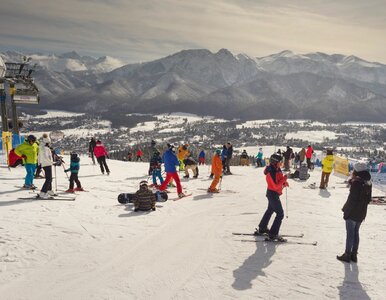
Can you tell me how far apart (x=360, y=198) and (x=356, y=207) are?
20 centimetres

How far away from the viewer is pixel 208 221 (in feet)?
34.3

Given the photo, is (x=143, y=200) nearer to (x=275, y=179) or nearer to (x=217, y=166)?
(x=275, y=179)

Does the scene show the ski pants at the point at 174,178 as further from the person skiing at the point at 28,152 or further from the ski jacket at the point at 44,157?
the person skiing at the point at 28,152

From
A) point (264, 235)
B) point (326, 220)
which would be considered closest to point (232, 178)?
point (326, 220)

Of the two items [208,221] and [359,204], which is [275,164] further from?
[208,221]

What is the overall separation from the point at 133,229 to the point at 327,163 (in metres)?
11.9

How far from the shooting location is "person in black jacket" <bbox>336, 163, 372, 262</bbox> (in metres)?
7.30

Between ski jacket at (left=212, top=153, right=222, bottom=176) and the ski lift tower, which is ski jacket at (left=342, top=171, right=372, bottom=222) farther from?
the ski lift tower

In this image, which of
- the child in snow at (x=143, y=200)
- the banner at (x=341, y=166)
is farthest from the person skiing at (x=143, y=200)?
the banner at (x=341, y=166)

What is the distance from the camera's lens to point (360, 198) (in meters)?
7.30

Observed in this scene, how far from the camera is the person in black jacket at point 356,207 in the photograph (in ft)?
23.9

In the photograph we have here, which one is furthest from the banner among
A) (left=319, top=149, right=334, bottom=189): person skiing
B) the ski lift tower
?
the ski lift tower

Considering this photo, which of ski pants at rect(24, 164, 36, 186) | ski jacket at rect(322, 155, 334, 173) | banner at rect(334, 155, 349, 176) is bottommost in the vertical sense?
banner at rect(334, 155, 349, 176)

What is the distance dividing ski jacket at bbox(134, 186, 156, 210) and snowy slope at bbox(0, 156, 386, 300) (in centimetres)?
29
